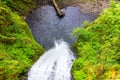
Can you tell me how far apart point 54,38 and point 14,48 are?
4.75m

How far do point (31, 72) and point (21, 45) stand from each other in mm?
3132

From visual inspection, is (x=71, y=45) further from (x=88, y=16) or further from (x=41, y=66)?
(x=88, y=16)

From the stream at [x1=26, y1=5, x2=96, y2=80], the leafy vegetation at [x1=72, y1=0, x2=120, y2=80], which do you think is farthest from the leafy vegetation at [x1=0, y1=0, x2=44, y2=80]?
the leafy vegetation at [x1=72, y1=0, x2=120, y2=80]

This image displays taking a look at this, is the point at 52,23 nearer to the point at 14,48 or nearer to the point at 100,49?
the point at 14,48

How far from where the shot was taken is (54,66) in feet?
69.5

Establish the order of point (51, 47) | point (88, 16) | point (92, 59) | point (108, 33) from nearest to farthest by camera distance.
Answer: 1. point (92, 59)
2. point (108, 33)
3. point (51, 47)
4. point (88, 16)

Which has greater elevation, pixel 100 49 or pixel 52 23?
pixel 100 49

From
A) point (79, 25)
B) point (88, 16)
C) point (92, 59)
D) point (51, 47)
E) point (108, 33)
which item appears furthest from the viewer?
point (88, 16)

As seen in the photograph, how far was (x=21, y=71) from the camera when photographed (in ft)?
66.5

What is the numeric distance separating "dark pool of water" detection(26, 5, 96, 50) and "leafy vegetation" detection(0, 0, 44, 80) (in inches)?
67.5

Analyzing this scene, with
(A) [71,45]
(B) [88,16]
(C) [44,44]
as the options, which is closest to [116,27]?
(A) [71,45]

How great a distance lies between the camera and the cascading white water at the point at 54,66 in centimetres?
2015

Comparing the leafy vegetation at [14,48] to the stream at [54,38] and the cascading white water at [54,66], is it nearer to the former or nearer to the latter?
the cascading white water at [54,66]

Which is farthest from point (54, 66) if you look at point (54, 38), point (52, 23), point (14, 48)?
point (52, 23)
